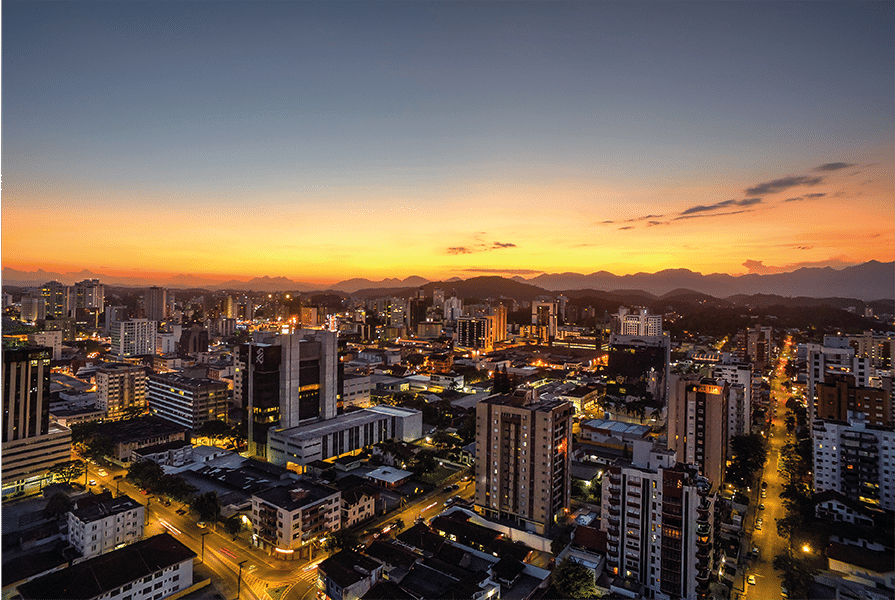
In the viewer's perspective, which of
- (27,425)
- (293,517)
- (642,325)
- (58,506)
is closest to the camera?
(293,517)

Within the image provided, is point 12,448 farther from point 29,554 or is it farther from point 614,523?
point 614,523

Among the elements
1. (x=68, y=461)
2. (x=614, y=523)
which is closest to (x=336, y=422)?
(x=68, y=461)

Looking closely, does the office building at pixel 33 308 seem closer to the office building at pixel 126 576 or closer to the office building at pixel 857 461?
the office building at pixel 126 576

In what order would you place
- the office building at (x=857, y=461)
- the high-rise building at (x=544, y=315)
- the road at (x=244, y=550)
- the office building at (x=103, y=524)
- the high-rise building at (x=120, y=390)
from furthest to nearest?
1. the high-rise building at (x=544, y=315)
2. the high-rise building at (x=120, y=390)
3. the office building at (x=857, y=461)
4. the office building at (x=103, y=524)
5. the road at (x=244, y=550)

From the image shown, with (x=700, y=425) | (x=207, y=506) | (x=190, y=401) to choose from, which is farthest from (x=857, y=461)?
(x=190, y=401)

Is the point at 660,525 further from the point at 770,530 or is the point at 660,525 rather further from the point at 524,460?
the point at 770,530

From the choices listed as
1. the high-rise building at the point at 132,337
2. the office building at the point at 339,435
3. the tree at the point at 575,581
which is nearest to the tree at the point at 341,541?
the office building at the point at 339,435
